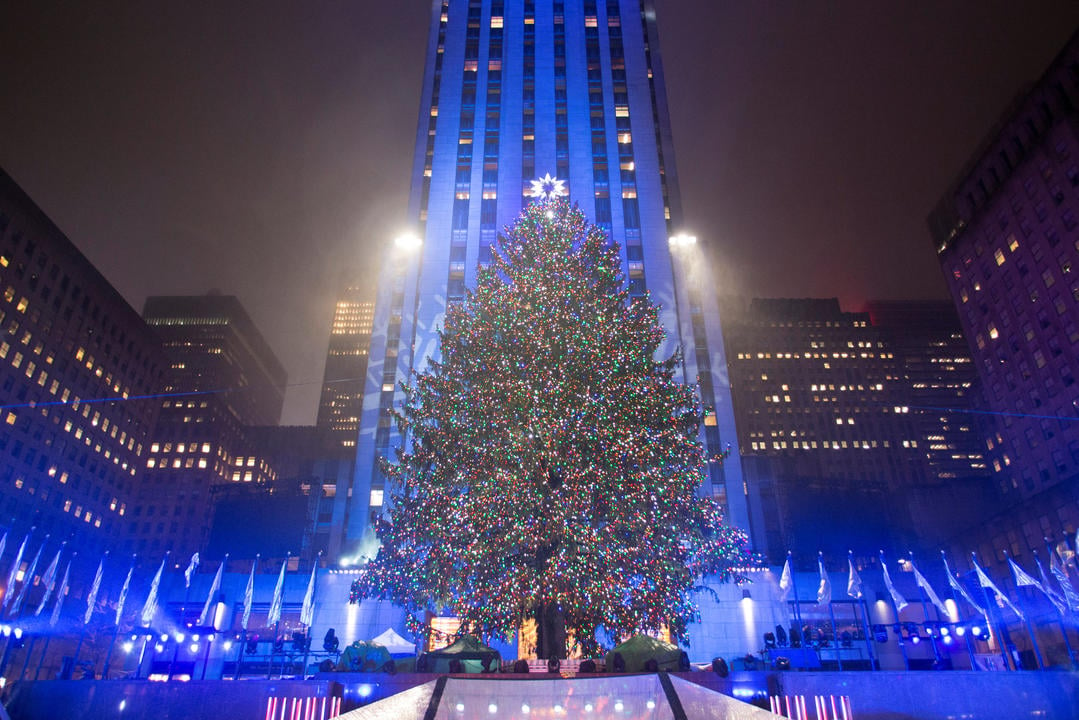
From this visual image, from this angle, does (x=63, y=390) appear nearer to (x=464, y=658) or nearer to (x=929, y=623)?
(x=464, y=658)

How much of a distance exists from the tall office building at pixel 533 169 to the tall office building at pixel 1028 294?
129ft

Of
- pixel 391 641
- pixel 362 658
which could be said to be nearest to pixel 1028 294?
pixel 391 641

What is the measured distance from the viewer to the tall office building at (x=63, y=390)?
78438 millimetres

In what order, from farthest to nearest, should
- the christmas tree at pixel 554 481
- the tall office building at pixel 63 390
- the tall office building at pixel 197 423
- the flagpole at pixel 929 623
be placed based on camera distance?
the tall office building at pixel 197 423 → the tall office building at pixel 63 390 → the flagpole at pixel 929 623 → the christmas tree at pixel 554 481

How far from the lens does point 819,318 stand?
15762 centimetres

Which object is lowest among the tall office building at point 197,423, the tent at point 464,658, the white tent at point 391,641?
the tent at point 464,658

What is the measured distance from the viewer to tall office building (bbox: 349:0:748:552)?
43.2 m

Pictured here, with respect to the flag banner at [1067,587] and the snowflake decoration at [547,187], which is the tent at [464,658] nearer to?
the flag banner at [1067,587]

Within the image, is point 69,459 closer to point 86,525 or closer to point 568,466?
point 86,525

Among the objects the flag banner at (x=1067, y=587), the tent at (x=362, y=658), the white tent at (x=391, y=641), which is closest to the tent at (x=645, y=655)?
the tent at (x=362, y=658)

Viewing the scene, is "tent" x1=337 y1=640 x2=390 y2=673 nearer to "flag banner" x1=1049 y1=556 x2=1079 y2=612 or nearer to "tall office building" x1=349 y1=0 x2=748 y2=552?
"tall office building" x1=349 y1=0 x2=748 y2=552

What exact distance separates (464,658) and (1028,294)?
266 ft

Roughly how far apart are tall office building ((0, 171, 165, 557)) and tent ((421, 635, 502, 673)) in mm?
78342

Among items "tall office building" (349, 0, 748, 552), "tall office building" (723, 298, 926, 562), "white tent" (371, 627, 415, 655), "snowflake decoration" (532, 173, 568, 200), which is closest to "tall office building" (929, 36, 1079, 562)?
"tall office building" (723, 298, 926, 562)
